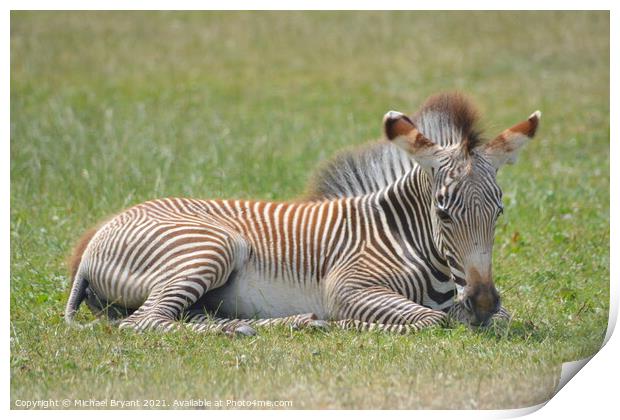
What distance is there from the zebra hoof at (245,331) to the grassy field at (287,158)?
0.12 m

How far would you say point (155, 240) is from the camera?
7859mm

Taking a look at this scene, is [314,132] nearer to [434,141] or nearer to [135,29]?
[135,29]

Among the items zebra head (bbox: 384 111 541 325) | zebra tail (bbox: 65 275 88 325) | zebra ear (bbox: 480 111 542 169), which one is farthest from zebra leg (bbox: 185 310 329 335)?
zebra ear (bbox: 480 111 542 169)

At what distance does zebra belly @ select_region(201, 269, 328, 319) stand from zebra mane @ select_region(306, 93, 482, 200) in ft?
3.29

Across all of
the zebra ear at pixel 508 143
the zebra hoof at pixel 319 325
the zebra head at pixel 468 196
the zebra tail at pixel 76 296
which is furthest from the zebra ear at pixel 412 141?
the zebra tail at pixel 76 296

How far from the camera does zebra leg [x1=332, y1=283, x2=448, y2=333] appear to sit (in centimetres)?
740

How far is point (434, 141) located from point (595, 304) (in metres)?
2.17

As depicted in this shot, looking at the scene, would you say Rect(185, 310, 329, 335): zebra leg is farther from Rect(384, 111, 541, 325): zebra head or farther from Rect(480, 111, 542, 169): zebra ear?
Rect(480, 111, 542, 169): zebra ear

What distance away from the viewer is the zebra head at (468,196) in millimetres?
6918

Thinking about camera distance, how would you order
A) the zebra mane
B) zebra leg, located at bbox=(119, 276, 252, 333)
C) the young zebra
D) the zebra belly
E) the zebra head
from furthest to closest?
1. the zebra belly
2. the zebra mane
3. zebra leg, located at bbox=(119, 276, 252, 333)
4. the young zebra
5. the zebra head

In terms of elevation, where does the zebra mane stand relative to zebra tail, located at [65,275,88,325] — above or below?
above

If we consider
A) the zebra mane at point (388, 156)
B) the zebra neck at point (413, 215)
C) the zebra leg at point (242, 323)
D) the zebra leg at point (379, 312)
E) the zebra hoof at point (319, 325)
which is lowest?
the zebra leg at point (242, 323)

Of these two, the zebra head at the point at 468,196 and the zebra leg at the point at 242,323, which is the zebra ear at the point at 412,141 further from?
the zebra leg at the point at 242,323

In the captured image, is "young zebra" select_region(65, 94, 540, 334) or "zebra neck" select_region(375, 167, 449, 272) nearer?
"young zebra" select_region(65, 94, 540, 334)
